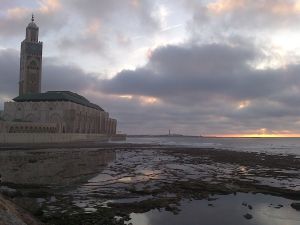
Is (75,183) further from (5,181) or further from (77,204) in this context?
(77,204)

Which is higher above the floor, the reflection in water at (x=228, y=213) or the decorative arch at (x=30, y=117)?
the decorative arch at (x=30, y=117)

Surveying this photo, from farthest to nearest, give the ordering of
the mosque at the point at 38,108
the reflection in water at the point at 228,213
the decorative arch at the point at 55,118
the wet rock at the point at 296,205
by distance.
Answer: the decorative arch at the point at 55,118 → the mosque at the point at 38,108 → the wet rock at the point at 296,205 → the reflection in water at the point at 228,213

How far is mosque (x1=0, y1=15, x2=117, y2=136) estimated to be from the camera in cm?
10605

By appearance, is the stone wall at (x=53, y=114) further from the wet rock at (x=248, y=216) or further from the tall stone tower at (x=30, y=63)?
the wet rock at (x=248, y=216)

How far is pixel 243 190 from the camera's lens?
82.1 feet

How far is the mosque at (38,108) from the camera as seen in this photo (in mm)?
106050

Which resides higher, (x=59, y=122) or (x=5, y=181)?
(x=59, y=122)

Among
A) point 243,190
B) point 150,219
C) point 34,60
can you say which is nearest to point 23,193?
point 150,219

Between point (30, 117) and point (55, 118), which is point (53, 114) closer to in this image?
point (55, 118)

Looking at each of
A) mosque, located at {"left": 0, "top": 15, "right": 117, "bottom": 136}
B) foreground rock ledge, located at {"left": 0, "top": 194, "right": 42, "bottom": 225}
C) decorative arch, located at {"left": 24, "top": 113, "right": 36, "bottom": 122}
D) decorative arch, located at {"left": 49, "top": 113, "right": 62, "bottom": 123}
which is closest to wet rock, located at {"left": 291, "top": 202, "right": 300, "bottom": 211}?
foreground rock ledge, located at {"left": 0, "top": 194, "right": 42, "bottom": 225}

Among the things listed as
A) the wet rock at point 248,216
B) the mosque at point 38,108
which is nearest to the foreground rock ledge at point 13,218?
the wet rock at point 248,216

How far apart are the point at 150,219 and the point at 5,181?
545 inches

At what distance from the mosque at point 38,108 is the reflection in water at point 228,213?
7161cm

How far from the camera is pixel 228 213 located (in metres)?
18.2
